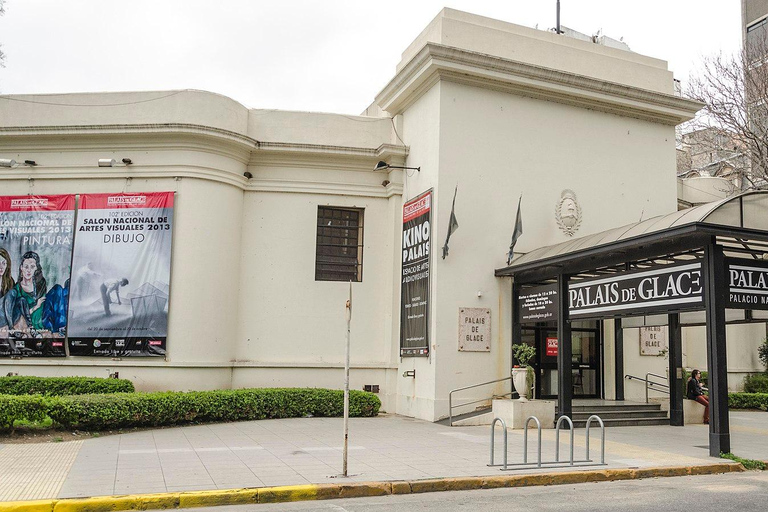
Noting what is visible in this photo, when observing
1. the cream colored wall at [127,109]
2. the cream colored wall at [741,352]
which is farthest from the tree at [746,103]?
the cream colored wall at [127,109]

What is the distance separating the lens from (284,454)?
1199 centimetres

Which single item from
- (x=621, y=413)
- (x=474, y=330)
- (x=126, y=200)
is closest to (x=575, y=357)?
(x=621, y=413)

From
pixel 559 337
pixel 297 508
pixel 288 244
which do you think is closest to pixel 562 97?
pixel 559 337

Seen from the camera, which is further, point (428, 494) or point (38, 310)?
point (38, 310)

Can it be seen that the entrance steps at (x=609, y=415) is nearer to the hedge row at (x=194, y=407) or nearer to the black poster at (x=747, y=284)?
the hedge row at (x=194, y=407)

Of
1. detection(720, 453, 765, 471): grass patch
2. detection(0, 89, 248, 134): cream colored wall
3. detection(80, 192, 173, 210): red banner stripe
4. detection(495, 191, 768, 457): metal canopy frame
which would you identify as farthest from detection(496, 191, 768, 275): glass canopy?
detection(80, 192, 173, 210): red banner stripe

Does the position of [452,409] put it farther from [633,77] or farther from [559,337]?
[633,77]

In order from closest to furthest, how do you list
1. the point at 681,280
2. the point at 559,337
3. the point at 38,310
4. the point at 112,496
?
the point at 112,496 < the point at 681,280 < the point at 559,337 < the point at 38,310

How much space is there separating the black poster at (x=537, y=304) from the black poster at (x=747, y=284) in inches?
173

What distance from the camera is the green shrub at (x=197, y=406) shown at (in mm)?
14039

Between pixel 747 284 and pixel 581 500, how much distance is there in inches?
240

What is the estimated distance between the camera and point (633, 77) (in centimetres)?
2109

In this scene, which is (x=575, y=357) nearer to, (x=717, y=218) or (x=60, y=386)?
(x=717, y=218)

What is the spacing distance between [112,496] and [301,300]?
11.2 meters
